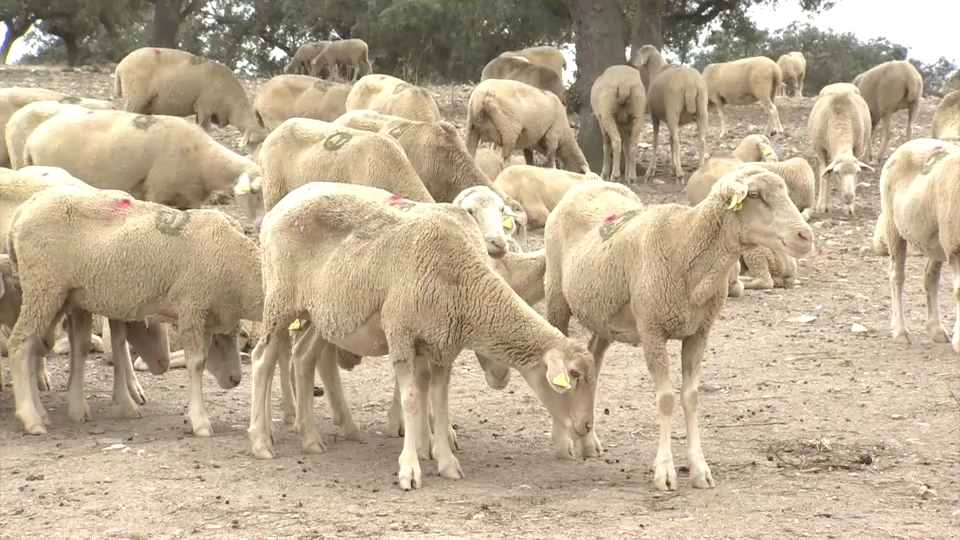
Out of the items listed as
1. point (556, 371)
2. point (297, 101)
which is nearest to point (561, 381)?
point (556, 371)

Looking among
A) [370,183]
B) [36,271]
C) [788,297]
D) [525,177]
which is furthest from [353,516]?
[525,177]

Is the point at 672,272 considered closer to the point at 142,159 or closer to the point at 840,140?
the point at 142,159

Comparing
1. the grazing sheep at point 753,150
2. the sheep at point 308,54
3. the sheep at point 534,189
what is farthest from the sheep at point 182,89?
the sheep at point 308,54

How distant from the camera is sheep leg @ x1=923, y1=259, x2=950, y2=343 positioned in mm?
11016

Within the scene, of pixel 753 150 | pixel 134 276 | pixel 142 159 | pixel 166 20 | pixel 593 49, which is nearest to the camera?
pixel 134 276

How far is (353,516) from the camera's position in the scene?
22.0 ft

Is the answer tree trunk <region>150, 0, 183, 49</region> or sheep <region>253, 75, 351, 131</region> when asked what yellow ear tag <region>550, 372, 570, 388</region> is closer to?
sheep <region>253, 75, 351, 131</region>

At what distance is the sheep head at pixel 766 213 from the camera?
6.91m

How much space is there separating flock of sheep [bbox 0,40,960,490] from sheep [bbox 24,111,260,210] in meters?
0.02

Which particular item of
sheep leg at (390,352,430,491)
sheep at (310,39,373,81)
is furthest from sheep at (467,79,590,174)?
sheep at (310,39,373,81)

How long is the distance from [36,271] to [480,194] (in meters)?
3.08

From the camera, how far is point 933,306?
36.3 feet

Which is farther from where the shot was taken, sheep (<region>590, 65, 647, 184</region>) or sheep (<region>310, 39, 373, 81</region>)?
sheep (<region>310, 39, 373, 81</region>)

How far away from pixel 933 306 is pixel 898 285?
332 mm
